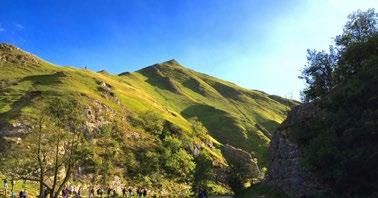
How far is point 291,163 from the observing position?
7306cm

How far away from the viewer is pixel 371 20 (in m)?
86.3

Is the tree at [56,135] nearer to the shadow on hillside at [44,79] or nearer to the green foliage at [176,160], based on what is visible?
the green foliage at [176,160]

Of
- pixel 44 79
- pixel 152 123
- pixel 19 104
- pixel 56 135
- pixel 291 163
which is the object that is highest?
pixel 44 79

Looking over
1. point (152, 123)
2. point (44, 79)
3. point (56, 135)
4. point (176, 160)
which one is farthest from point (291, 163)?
point (44, 79)

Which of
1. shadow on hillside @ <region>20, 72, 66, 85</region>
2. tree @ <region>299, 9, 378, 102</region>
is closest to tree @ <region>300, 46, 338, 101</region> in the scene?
tree @ <region>299, 9, 378, 102</region>

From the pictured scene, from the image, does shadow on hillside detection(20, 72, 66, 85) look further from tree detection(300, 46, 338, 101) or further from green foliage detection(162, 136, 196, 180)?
tree detection(300, 46, 338, 101)

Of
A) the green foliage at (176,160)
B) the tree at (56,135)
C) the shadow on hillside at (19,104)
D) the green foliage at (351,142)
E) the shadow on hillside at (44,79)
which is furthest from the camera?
the shadow on hillside at (44,79)

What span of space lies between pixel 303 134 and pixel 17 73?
144479mm

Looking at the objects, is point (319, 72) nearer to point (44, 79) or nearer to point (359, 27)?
point (359, 27)

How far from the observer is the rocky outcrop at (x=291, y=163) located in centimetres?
6700

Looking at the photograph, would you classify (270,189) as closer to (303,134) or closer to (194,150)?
(303,134)

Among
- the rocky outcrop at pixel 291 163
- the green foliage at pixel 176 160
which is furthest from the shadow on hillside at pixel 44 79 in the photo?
the rocky outcrop at pixel 291 163

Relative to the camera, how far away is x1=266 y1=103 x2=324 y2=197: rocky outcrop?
220 ft

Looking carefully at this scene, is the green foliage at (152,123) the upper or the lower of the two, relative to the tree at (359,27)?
lower
